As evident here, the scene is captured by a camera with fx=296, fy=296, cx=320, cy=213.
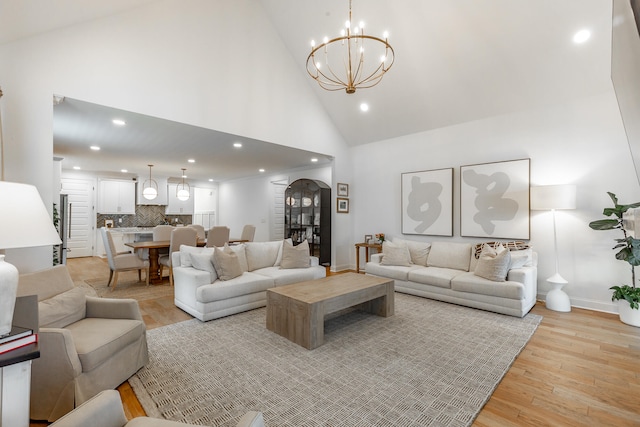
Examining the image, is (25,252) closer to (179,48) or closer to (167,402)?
(167,402)

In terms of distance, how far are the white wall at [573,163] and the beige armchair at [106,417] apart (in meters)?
4.61

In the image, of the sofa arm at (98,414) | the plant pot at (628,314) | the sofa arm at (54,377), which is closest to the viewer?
the sofa arm at (98,414)

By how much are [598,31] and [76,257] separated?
11.3 metres

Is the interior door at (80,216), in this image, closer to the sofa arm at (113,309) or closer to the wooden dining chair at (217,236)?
the wooden dining chair at (217,236)

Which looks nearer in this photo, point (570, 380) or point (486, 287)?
point (570, 380)

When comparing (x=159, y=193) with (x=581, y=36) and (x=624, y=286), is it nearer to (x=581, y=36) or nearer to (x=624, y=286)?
(x=581, y=36)

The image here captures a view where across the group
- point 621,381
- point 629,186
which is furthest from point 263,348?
point 629,186

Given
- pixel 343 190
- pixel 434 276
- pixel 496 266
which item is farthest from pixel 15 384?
pixel 343 190

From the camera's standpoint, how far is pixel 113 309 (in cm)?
238

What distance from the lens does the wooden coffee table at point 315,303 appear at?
9.06 feet

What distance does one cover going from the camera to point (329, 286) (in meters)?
3.38

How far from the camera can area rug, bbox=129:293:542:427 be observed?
188cm

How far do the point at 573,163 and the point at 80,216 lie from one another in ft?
35.5

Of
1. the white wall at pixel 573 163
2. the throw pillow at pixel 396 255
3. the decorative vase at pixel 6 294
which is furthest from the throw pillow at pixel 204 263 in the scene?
the white wall at pixel 573 163
